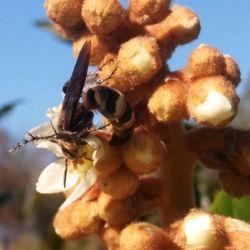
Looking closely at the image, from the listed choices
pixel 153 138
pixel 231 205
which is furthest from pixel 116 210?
pixel 231 205

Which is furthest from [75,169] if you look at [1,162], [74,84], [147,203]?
[1,162]

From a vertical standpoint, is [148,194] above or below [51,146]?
below

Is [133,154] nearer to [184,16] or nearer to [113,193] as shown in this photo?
[113,193]

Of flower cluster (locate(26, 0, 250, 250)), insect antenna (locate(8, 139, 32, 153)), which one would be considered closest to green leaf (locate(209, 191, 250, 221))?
flower cluster (locate(26, 0, 250, 250))

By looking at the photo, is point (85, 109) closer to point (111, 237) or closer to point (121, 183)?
point (121, 183)

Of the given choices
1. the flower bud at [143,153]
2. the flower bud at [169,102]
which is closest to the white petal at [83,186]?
the flower bud at [143,153]

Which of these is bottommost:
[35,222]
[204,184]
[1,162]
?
[35,222]
